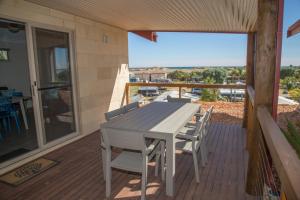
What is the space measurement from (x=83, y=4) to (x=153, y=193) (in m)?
2.80

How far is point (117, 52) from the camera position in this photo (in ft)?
17.5

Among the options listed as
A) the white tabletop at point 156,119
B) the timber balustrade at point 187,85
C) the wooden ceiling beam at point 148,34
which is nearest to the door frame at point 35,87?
A: the white tabletop at point 156,119

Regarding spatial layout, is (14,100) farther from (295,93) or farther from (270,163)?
(295,93)

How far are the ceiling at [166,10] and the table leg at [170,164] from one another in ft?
6.53

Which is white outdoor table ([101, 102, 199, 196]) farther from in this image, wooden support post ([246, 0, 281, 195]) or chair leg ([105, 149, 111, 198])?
wooden support post ([246, 0, 281, 195])

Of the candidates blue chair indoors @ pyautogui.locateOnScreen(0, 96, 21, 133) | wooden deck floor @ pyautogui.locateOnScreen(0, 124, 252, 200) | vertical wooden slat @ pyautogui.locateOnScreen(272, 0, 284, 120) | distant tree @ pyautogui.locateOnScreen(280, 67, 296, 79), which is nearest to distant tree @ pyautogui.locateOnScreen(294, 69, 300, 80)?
distant tree @ pyautogui.locateOnScreen(280, 67, 296, 79)

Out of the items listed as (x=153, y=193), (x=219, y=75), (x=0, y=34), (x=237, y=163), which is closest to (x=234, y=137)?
(x=237, y=163)

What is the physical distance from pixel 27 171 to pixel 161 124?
6.46ft

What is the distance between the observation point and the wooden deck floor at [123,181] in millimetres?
2307

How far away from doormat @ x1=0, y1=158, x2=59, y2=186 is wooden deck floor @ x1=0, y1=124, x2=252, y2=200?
0.09 m

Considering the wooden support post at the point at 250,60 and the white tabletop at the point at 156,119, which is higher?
the wooden support post at the point at 250,60

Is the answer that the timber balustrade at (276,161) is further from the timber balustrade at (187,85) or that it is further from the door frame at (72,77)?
the door frame at (72,77)

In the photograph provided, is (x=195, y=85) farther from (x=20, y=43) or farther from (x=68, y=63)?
(x=20, y=43)

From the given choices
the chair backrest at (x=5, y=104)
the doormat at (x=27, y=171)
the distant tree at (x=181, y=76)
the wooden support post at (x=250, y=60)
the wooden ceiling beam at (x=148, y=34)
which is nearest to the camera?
the doormat at (x=27, y=171)
